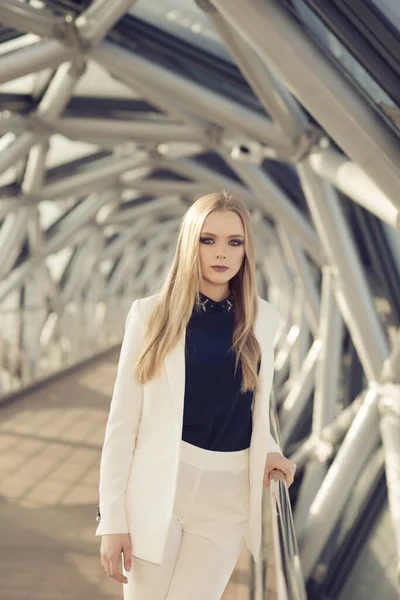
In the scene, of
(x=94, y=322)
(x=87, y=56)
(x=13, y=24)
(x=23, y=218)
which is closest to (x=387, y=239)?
(x=87, y=56)

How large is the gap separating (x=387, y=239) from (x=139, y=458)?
9.04m

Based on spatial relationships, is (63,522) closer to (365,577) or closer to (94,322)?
(365,577)

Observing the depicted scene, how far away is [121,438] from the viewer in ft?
10.4

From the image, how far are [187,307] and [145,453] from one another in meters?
0.65

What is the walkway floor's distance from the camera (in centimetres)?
734

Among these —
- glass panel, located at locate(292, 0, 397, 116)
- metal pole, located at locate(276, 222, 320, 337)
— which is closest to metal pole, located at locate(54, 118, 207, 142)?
metal pole, located at locate(276, 222, 320, 337)

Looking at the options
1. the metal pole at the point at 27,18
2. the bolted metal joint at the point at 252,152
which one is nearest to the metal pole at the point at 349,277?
the bolted metal joint at the point at 252,152

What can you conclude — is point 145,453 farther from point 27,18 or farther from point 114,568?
point 27,18

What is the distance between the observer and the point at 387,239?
11523mm

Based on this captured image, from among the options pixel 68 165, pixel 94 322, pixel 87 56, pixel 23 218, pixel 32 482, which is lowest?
pixel 94 322

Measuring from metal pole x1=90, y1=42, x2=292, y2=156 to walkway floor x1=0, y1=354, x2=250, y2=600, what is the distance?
5877mm

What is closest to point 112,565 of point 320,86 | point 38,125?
point 320,86

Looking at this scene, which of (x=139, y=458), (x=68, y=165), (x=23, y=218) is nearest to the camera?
(x=139, y=458)

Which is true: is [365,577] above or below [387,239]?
below
